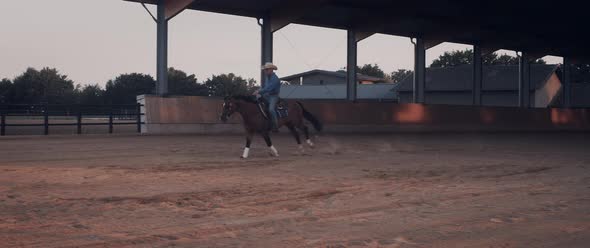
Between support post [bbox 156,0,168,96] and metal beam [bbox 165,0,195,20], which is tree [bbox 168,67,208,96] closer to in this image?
support post [bbox 156,0,168,96]

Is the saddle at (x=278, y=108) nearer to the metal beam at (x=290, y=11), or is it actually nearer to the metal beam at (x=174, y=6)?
the metal beam at (x=174, y=6)

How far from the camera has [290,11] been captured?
23.9 meters

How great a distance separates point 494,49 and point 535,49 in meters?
5.34

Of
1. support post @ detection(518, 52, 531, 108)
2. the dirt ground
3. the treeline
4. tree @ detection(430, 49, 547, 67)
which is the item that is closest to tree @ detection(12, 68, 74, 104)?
the treeline

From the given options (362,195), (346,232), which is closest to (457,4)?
(362,195)

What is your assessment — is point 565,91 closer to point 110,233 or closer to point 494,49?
point 494,49

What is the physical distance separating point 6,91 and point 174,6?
4450 cm

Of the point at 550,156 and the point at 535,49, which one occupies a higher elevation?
the point at 535,49

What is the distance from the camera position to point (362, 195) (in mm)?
7168

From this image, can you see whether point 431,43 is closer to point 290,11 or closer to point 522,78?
point 290,11

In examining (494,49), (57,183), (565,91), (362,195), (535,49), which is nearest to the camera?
(362,195)

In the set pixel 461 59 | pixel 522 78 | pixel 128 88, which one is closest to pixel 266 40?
pixel 522 78

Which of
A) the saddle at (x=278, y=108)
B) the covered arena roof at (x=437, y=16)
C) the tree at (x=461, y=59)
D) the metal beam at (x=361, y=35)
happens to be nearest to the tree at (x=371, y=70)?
the tree at (x=461, y=59)

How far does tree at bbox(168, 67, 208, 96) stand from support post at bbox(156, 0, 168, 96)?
49807 millimetres
